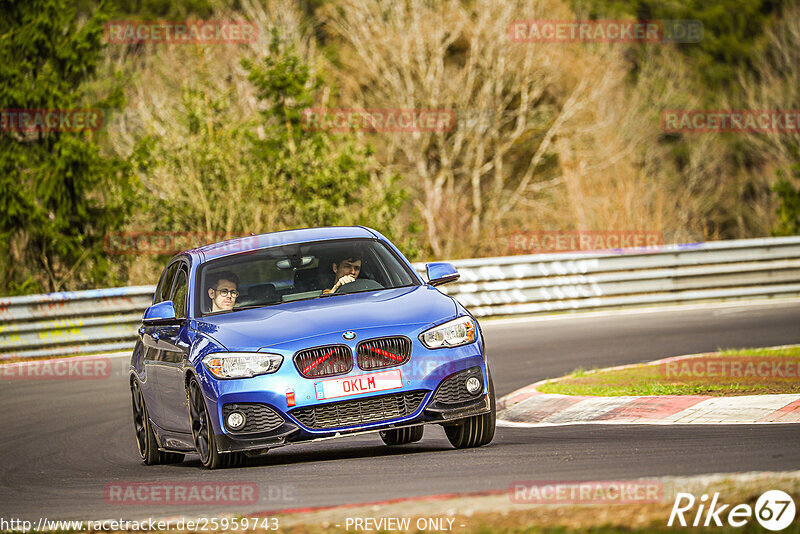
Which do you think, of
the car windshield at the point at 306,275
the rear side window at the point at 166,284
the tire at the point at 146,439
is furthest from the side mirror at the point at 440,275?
the tire at the point at 146,439

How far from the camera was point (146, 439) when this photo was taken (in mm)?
10219

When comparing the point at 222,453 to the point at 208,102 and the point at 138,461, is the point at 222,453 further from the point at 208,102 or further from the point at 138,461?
the point at 208,102

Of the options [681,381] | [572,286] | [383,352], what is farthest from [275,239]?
[572,286]

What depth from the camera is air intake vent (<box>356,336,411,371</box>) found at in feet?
26.5

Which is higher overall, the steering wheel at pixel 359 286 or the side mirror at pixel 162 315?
the steering wheel at pixel 359 286

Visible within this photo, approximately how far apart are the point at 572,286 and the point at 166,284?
449 inches

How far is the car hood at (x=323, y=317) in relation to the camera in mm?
8156

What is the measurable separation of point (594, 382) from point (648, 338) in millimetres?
4682

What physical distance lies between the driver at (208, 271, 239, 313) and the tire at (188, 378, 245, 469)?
32.8 inches

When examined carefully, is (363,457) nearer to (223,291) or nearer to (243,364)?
(243,364)

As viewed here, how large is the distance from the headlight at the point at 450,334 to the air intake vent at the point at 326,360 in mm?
515

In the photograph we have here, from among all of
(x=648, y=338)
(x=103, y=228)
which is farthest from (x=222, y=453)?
(x=103, y=228)

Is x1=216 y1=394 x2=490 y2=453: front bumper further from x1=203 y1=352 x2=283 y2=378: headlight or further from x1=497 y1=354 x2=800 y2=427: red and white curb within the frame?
x1=497 y1=354 x2=800 y2=427: red and white curb

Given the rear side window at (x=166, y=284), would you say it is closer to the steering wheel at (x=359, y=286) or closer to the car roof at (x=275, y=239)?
the car roof at (x=275, y=239)
